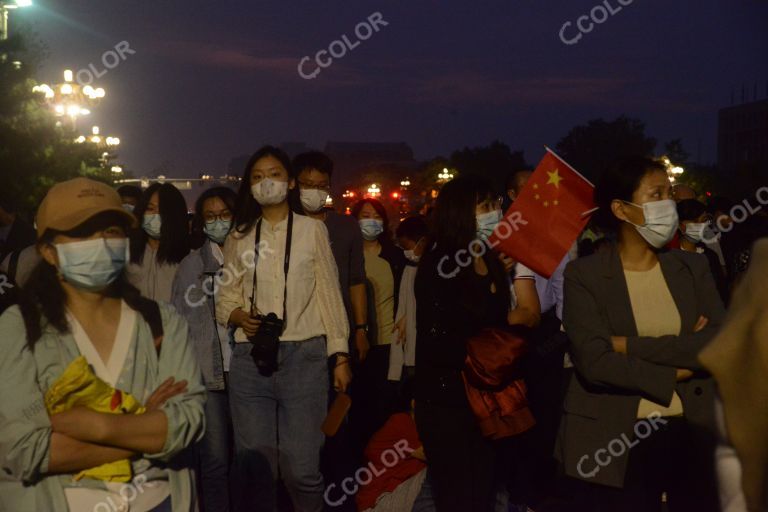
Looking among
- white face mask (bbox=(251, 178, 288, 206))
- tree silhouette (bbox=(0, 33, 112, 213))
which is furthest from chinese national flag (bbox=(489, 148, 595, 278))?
A: tree silhouette (bbox=(0, 33, 112, 213))

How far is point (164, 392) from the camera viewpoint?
3.76 meters

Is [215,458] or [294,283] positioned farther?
[215,458]

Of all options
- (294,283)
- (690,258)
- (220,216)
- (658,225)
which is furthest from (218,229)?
(690,258)

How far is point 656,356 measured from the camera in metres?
4.86

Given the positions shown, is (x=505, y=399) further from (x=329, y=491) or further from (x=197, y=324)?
(x=329, y=491)

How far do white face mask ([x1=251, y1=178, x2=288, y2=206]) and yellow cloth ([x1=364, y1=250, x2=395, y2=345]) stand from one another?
3.35 meters

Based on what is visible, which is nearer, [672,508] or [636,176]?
[672,508]

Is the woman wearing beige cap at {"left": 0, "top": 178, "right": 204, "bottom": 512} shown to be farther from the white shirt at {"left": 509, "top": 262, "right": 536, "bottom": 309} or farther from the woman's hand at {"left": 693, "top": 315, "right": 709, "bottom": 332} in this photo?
the white shirt at {"left": 509, "top": 262, "right": 536, "bottom": 309}

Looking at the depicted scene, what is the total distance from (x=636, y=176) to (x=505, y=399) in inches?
52.2

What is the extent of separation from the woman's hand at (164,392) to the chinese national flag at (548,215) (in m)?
2.85

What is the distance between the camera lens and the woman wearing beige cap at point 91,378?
348cm

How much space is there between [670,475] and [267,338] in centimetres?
243

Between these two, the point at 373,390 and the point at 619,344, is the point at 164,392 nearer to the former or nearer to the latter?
the point at 619,344

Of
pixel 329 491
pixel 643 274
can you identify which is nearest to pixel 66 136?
pixel 329 491
